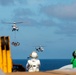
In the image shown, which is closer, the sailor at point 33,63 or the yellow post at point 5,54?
the sailor at point 33,63

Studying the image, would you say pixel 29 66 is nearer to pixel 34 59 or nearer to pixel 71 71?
pixel 34 59

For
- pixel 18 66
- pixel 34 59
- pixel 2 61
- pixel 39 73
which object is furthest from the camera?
pixel 18 66

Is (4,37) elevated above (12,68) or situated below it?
above

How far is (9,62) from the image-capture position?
26.7 meters

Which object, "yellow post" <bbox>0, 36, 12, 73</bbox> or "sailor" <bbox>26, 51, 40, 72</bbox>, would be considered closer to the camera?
"sailor" <bbox>26, 51, 40, 72</bbox>

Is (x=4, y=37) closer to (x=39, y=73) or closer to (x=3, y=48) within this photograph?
(x=3, y=48)

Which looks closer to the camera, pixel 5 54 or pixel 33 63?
pixel 33 63

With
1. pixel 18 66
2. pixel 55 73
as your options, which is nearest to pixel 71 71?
pixel 55 73

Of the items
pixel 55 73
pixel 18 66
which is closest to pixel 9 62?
pixel 18 66

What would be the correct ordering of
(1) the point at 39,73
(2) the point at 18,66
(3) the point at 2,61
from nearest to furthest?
(1) the point at 39,73 < (3) the point at 2,61 < (2) the point at 18,66

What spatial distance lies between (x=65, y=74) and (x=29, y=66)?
2493mm

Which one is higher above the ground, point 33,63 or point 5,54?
point 5,54

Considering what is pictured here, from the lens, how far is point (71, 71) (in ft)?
76.6

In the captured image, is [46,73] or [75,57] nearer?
[46,73]
